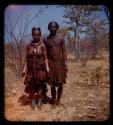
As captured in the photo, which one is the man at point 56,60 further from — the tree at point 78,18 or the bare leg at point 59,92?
→ the tree at point 78,18

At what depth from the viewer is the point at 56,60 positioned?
3162mm

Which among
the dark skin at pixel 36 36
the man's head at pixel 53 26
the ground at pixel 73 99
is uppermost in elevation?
the man's head at pixel 53 26

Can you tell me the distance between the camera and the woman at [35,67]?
124 inches

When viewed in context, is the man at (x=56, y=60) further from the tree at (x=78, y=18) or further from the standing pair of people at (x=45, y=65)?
the tree at (x=78, y=18)

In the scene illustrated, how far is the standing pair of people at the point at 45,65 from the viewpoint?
124 inches

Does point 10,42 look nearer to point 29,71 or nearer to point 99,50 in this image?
point 29,71

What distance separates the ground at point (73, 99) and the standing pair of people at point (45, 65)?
4 cm

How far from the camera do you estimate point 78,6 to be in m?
3.14

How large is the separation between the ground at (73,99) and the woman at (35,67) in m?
0.05

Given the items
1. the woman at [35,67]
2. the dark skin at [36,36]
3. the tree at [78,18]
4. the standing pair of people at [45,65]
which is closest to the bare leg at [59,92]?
the standing pair of people at [45,65]

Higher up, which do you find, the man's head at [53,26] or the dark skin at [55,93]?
the man's head at [53,26]

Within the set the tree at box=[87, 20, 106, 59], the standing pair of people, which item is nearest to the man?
the standing pair of people
